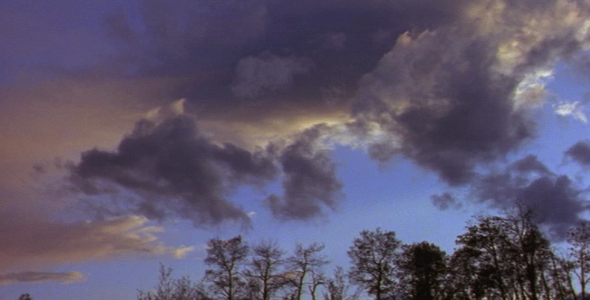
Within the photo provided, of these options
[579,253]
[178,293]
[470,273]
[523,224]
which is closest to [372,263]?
[470,273]

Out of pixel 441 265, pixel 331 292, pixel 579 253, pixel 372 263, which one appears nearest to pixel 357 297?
pixel 331 292

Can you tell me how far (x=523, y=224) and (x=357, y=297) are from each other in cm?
1917

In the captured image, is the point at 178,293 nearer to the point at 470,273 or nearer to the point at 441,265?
the point at 470,273

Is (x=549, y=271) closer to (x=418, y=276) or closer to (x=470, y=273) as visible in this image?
(x=470, y=273)

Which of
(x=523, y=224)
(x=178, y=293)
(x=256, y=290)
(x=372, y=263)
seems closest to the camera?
(x=178, y=293)

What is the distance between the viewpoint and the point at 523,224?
5569 cm

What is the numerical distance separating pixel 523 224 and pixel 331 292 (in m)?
21.9

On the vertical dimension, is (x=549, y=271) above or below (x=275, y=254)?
below

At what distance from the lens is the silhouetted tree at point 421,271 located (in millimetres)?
66312

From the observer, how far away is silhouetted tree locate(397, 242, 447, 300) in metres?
66.3

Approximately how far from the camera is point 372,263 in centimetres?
6538

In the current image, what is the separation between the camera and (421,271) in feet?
228

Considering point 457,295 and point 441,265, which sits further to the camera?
point 441,265

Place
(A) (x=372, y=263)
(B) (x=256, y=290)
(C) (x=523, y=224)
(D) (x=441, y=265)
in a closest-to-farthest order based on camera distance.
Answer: (C) (x=523, y=224) < (B) (x=256, y=290) < (A) (x=372, y=263) < (D) (x=441, y=265)
